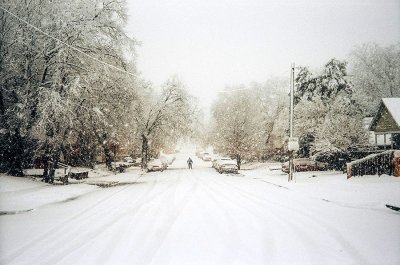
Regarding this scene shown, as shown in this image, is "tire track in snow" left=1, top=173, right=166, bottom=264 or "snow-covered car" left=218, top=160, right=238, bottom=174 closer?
"tire track in snow" left=1, top=173, right=166, bottom=264

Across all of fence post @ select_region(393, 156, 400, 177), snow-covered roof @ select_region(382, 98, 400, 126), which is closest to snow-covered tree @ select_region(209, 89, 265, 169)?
snow-covered roof @ select_region(382, 98, 400, 126)

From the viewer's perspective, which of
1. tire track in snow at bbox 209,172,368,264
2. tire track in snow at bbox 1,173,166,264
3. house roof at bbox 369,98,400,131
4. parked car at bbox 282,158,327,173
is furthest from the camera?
parked car at bbox 282,158,327,173

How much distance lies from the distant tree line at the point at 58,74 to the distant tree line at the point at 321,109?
14487mm

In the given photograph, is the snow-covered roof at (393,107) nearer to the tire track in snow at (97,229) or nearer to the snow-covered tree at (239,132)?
the snow-covered tree at (239,132)

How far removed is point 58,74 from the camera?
19.6m

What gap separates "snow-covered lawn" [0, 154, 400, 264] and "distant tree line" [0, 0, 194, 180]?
504 cm

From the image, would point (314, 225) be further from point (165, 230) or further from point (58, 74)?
point (58, 74)

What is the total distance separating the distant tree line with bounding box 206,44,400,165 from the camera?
99.6 feet

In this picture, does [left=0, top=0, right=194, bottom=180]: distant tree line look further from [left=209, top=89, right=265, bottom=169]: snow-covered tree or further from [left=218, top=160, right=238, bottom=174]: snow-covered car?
[left=209, top=89, right=265, bottom=169]: snow-covered tree

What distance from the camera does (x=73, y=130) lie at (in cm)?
2162

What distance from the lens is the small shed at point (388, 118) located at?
29.8m

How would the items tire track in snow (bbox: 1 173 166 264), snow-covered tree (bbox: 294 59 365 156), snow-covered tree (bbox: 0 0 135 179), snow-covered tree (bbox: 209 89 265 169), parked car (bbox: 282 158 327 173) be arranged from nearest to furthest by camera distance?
1. tire track in snow (bbox: 1 173 166 264)
2. snow-covered tree (bbox: 0 0 135 179)
3. snow-covered tree (bbox: 294 59 365 156)
4. parked car (bbox: 282 158 327 173)
5. snow-covered tree (bbox: 209 89 265 169)

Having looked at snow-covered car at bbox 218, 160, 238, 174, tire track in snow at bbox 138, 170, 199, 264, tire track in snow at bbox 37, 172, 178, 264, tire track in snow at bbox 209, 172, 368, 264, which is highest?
snow-covered car at bbox 218, 160, 238, 174

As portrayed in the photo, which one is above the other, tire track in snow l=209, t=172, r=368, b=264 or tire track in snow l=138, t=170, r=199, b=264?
tire track in snow l=209, t=172, r=368, b=264
